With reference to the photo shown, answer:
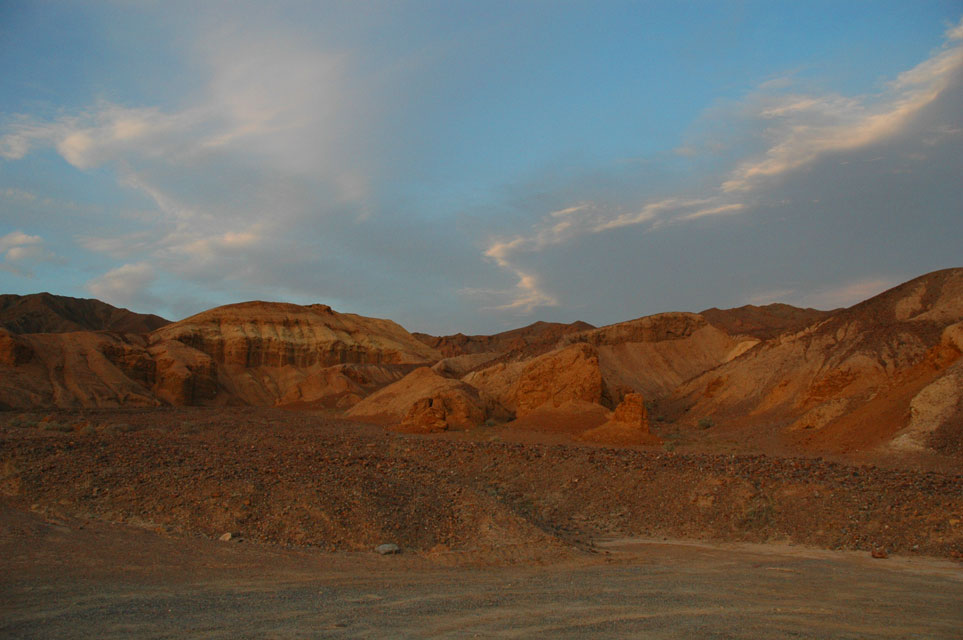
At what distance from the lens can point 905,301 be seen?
112 feet

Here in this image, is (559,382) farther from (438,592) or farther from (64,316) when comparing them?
(64,316)

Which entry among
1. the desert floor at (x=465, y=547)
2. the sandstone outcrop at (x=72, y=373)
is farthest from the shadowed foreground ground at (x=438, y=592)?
the sandstone outcrop at (x=72, y=373)

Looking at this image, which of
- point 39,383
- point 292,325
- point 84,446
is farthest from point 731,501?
point 292,325

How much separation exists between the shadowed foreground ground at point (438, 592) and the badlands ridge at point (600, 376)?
11.7m

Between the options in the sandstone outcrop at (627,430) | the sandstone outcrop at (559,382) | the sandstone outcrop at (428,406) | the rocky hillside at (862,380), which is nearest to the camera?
the rocky hillside at (862,380)

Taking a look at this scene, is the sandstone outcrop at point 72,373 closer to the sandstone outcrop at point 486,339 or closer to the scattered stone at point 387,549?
the scattered stone at point 387,549

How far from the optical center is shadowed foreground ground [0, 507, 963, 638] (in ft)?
18.3

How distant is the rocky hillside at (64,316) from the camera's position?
78875 mm

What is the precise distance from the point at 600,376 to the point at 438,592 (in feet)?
84.1

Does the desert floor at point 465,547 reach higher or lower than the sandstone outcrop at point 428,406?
lower

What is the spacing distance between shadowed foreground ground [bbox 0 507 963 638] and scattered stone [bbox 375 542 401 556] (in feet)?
0.61

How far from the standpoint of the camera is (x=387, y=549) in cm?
922

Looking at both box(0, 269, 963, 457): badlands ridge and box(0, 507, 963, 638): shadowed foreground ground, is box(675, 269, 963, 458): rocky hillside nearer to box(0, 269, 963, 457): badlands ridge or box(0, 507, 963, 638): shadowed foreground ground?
box(0, 269, 963, 457): badlands ridge

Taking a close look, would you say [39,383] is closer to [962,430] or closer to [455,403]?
[455,403]
